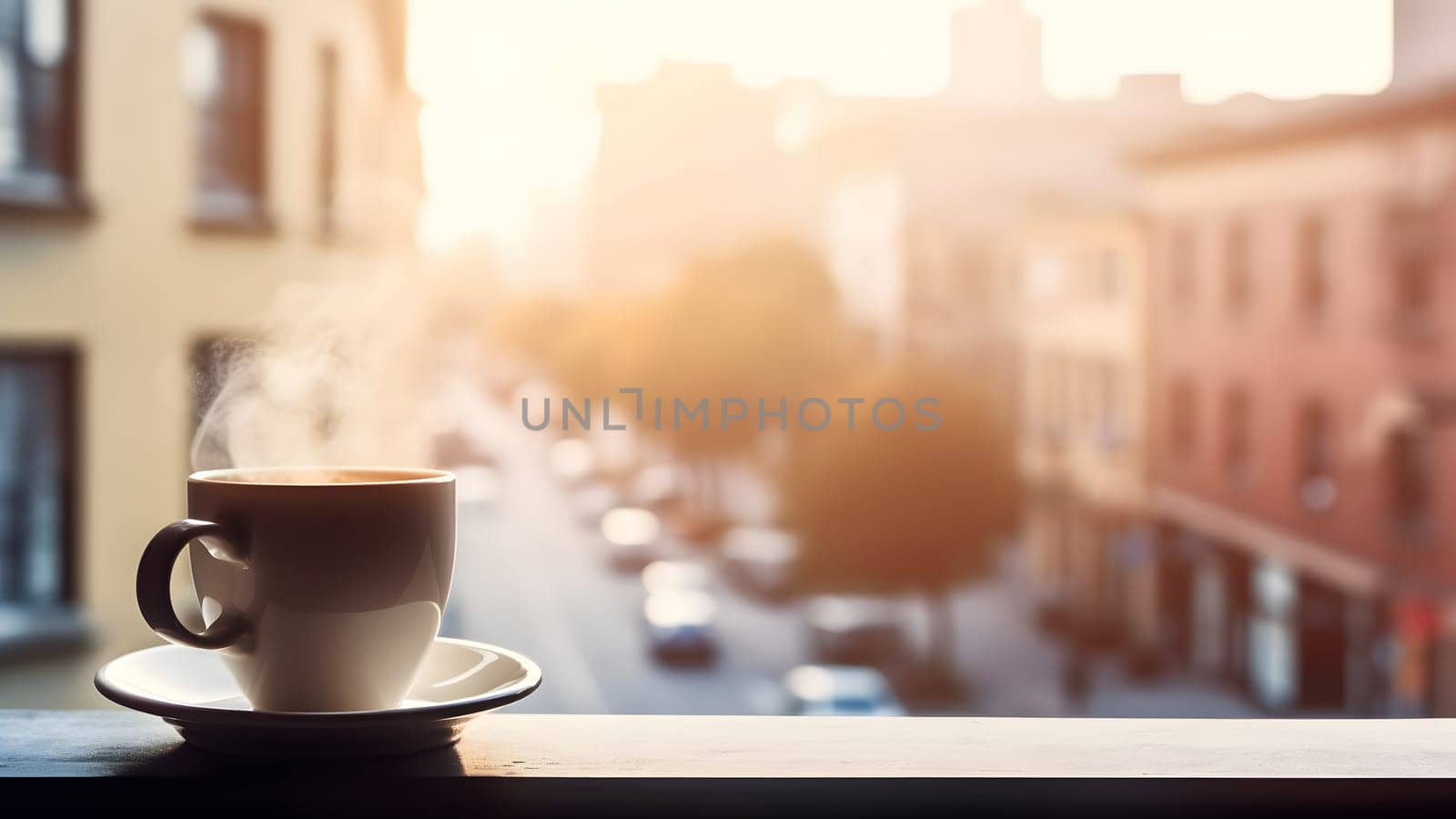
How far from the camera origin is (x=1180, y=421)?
13.5 m

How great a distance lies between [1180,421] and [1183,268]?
1.44m

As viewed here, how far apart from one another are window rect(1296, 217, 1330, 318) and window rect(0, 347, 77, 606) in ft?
30.6

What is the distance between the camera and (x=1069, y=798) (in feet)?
2.11

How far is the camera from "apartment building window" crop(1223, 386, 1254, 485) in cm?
1232

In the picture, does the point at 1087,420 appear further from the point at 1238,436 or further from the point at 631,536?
the point at 631,536

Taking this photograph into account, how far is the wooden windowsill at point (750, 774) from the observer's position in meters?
0.63

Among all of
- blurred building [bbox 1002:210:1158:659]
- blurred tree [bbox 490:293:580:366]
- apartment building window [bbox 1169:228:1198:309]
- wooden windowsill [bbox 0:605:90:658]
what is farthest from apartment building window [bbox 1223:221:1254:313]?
wooden windowsill [bbox 0:605:90:658]

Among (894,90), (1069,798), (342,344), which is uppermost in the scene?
(894,90)

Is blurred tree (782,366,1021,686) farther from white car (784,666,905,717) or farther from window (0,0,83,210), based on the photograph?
window (0,0,83,210)

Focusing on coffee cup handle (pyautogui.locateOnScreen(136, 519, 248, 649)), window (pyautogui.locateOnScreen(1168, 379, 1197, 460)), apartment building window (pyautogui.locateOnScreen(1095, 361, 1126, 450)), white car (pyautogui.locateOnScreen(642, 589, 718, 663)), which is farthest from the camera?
white car (pyautogui.locateOnScreen(642, 589, 718, 663))

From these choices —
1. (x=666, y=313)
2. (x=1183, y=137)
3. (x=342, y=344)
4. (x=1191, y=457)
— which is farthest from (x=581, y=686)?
(x=342, y=344)

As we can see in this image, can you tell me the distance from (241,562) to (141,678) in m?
0.11

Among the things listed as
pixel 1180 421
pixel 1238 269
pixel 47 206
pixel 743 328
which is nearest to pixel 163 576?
pixel 47 206

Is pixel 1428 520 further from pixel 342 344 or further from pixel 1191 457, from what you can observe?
pixel 342 344
